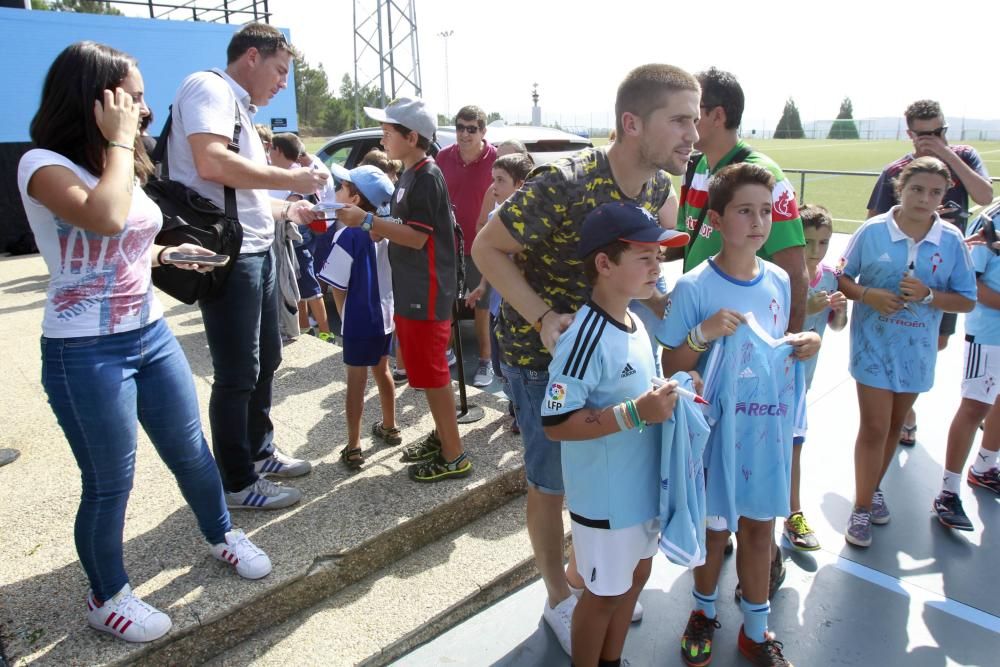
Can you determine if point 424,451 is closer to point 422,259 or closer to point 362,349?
point 362,349

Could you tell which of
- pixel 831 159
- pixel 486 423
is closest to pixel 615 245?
pixel 486 423

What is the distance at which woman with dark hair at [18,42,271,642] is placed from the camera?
193 centimetres

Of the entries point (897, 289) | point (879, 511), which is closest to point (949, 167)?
point (897, 289)

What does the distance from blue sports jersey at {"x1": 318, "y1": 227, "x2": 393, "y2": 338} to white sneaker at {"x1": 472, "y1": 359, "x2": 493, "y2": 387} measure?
1.91 m

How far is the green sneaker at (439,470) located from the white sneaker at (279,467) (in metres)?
0.56

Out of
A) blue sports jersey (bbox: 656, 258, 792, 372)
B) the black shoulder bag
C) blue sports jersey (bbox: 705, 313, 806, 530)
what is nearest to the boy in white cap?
the black shoulder bag

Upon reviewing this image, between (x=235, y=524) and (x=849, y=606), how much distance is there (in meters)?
2.58

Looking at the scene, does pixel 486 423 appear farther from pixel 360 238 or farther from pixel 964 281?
pixel 964 281

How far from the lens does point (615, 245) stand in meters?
1.92

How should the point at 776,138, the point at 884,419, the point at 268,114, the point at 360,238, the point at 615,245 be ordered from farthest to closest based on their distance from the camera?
the point at 776,138 < the point at 268,114 < the point at 360,238 < the point at 884,419 < the point at 615,245

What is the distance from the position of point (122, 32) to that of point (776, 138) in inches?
2857

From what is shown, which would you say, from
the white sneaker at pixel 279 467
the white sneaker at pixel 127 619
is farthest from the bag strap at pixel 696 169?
the white sneaker at pixel 127 619

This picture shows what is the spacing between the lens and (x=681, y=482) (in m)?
1.97

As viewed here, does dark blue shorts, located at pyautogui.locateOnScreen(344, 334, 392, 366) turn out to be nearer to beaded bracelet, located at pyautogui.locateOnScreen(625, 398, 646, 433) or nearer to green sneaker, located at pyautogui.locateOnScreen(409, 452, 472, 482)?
green sneaker, located at pyautogui.locateOnScreen(409, 452, 472, 482)
